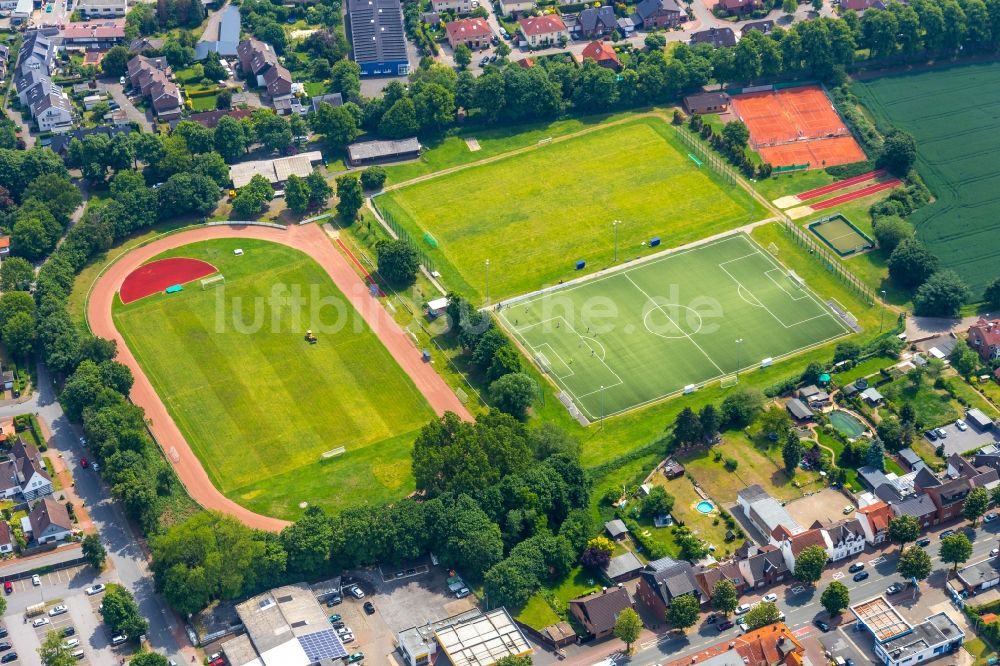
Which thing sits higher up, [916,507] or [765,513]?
[916,507]

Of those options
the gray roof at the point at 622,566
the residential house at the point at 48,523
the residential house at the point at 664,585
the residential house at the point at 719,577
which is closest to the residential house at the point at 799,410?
the residential house at the point at 719,577

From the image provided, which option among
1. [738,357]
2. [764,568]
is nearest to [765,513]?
[764,568]

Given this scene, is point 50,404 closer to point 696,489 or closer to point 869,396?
point 696,489

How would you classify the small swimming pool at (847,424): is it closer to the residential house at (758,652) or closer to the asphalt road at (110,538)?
the residential house at (758,652)

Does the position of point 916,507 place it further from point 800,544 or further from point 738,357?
point 738,357

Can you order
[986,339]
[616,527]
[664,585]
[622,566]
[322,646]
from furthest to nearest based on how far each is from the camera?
[986,339] < [616,527] < [622,566] < [664,585] < [322,646]

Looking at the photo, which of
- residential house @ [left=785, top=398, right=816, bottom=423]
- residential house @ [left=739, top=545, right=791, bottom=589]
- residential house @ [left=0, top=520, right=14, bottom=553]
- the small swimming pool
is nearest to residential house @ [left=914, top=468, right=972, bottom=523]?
the small swimming pool

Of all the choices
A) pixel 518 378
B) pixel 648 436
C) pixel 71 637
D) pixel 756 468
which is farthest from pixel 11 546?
pixel 756 468
